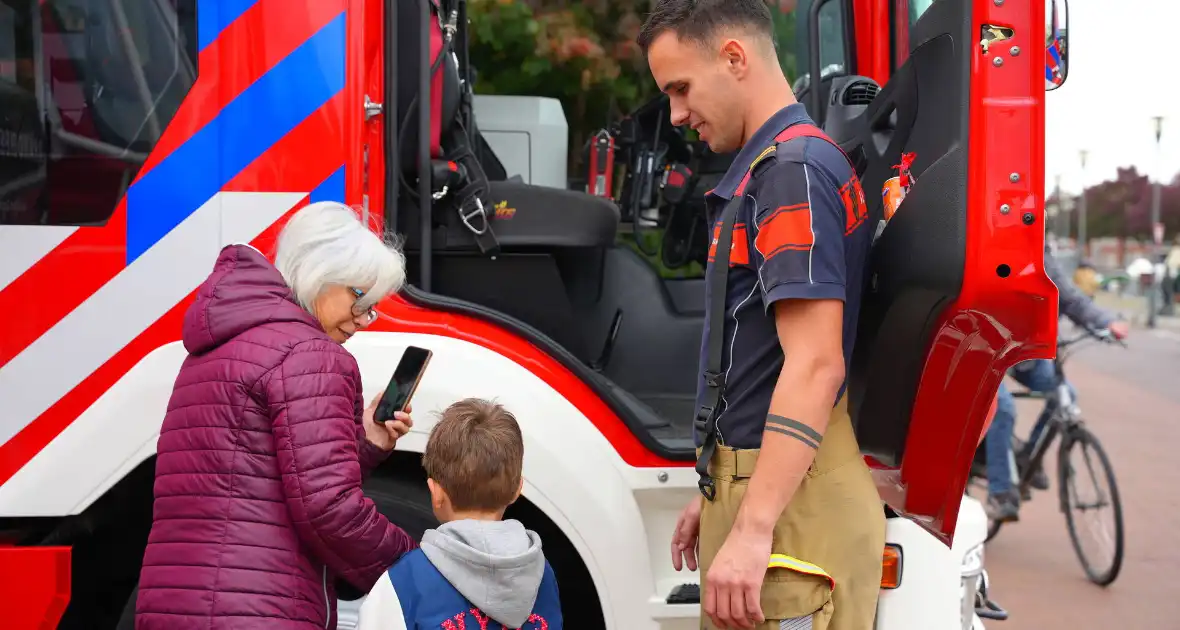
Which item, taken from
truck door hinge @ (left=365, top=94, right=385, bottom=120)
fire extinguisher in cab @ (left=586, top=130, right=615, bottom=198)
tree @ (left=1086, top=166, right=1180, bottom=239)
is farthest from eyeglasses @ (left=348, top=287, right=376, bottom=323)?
tree @ (left=1086, top=166, right=1180, bottom=239)

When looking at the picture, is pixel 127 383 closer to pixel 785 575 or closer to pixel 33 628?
pixel 33 628

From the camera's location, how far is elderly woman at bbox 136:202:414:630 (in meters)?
1.76

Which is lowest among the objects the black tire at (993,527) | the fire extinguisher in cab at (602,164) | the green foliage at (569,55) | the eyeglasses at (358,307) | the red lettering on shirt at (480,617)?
the black tire at (993,527)

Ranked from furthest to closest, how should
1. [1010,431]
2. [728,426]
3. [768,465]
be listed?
1. [1010,431]
2. [728,426]
3. [768,465]

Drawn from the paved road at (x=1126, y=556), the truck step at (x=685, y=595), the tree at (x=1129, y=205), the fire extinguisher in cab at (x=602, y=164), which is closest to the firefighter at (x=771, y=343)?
the truck step at (x=685, y=595)

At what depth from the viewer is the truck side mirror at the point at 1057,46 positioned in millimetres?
1849

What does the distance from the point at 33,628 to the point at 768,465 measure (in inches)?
63.6

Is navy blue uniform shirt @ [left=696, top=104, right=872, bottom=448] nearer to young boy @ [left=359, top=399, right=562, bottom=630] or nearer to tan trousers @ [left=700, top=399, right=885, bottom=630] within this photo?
tan trousers @ [left=700, top=399, right=885, bottom=630]

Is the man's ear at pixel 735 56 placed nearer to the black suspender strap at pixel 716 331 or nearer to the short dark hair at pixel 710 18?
the short dark hair at pixel 710 18

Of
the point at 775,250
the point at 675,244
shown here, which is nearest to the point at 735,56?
the point at 775,250

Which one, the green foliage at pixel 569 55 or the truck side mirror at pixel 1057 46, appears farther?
the green foliage at pixel 569 55

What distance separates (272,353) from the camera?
178 centimetres

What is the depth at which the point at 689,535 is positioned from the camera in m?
1.98

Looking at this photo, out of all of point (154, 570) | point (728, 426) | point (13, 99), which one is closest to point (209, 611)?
point (154, 570)
